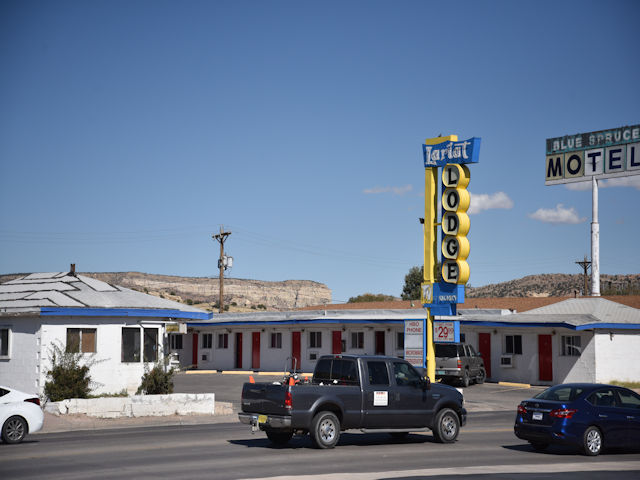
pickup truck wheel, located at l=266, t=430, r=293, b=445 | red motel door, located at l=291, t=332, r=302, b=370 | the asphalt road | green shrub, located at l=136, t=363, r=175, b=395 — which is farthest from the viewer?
red motel door, located at l=291, t=332, r=302, b=370

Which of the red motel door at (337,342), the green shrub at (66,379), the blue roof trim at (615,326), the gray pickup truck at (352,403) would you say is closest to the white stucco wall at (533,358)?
the blue roof trim at (615,326)

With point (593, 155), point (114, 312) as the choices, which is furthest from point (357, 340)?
point (593, 155)

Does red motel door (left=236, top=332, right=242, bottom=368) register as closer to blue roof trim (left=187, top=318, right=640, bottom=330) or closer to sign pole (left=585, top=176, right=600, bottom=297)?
blue roof trim (left=187, top=318, right=640, bottom=330)

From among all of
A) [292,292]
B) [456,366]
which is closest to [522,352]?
[456,366]

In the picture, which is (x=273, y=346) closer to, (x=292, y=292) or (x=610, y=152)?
(x=610, y=152)

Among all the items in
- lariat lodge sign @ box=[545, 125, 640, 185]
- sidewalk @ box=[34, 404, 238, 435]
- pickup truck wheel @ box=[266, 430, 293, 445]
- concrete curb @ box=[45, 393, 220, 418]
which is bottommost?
sidewalk @ box=[34, 404, 238, 435]

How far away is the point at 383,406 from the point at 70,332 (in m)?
14.8

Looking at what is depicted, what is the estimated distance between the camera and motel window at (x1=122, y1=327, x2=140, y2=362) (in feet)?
99.6

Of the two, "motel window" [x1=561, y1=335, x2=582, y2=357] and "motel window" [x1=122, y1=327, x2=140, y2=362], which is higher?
"motel window" [x1=122, y1=327, x2=140, y2=362]

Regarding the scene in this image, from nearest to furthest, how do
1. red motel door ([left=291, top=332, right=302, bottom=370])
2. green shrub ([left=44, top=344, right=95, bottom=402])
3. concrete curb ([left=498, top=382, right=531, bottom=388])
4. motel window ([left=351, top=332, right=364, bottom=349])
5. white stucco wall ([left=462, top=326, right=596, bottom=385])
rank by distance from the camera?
green shrub ([left=44, top=344, right=95, bottom=402])
white stucco wall ([left=462, top=326, right=596, bottom=385])
concrete curb ([left=498, top=382, right=531, bottom=388])
motel window ([left=351, top=332, right=364, bottom=349])
red motel door ([left=291, top=332, right=302, bottom=370])

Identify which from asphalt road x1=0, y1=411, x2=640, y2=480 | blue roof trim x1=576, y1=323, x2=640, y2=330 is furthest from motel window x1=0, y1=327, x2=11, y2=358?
blue roof trim x1=576, y1=323, x2=640, y2=330

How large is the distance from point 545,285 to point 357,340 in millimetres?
88291

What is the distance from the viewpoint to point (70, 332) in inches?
1148

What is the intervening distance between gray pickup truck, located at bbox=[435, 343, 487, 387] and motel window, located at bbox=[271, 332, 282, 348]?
13.7 meters
